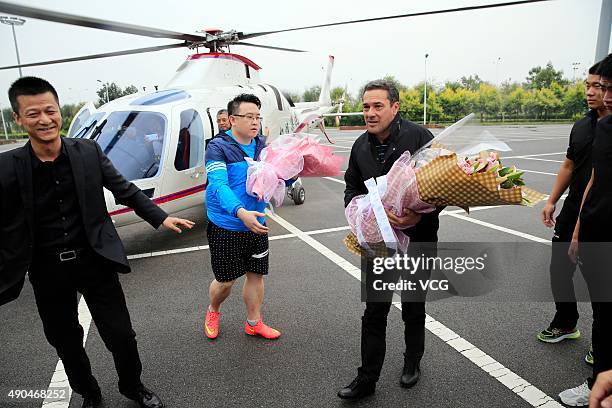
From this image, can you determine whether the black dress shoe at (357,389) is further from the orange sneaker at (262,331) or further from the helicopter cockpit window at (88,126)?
the helicopter cockpit window at (88,126)

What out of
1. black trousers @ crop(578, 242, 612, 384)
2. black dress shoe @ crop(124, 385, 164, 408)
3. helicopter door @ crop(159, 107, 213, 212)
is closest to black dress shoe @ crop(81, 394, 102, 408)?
black dress shoe @ crop(124, 385, 164, 408)

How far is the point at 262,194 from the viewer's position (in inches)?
114

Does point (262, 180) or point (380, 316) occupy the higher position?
point (262, 180)

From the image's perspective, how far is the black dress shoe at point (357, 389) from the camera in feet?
8.54

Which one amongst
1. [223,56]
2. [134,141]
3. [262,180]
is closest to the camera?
[262,180]

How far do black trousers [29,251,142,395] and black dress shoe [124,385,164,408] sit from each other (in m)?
0.08

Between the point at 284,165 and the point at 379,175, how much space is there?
2.50ft

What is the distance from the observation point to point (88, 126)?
5.64 meters

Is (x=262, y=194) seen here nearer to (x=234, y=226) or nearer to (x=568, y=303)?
(x=234, y=226)

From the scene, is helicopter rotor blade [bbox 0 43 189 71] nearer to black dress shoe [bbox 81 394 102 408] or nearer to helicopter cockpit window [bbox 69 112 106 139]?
helicopter cockpit window [bbox 69 112 106 139]

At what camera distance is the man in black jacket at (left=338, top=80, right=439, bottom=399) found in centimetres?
248

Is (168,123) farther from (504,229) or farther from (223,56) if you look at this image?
(504,229)

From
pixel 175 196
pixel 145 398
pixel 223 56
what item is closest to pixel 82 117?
pixel 175 196

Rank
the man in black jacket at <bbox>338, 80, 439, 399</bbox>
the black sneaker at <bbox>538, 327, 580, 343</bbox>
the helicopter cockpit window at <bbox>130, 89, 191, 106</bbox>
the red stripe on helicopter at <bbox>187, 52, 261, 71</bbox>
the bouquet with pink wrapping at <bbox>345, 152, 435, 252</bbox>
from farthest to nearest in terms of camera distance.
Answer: the red stripe on helicopter at <bbox>187, 52, 261, 71</bbox> < the helicopter cockpit window at <bbox>130, 89, 191, 106</bbox> < the black sneaker at <bbox>538, 327, 580, 343</bbox> < the man in black jacket at <bbox>338, 80, 439, 399</bbox> < the bouquet with pink wrapping at <bbox>345, 152, 435, 252</bbox>
